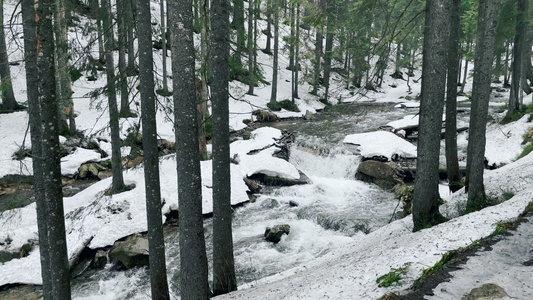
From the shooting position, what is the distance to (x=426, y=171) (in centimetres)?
630

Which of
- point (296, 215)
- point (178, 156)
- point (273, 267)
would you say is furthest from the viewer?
point (296, 215)

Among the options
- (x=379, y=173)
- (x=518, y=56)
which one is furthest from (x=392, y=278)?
(x=518, y=56)

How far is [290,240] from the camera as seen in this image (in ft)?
31.9

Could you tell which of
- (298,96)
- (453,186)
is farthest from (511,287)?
(298,96)

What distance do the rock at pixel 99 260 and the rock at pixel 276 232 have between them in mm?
4362

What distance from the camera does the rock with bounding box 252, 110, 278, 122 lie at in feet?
77.2

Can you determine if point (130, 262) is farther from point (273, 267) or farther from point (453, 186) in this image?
point (453, 186)

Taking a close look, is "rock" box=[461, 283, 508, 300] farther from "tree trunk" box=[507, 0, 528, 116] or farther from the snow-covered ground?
"tree trunk" box=[507, 0, 528, 116]

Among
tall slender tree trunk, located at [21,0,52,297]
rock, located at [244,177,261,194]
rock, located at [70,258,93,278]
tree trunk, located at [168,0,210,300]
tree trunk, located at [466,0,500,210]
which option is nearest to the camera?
tree trunk, located at [168,0,210,300]

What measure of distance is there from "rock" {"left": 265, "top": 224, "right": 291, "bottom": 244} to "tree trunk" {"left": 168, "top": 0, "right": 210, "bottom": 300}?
16.5ft

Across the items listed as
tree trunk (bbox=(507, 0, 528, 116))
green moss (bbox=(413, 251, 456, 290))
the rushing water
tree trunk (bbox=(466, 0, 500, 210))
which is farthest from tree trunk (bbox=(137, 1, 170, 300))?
tree trunk (bbox=(507, 0, 528, 116))

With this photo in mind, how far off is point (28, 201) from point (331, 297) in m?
11.3

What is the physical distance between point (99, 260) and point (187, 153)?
6172 mm

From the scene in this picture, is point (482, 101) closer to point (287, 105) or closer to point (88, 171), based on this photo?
point (88, 171)
